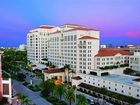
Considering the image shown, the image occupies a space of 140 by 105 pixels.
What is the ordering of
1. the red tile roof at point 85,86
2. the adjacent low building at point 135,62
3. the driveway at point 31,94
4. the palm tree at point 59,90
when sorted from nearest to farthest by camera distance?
the palm tree at point 59,90 < the driveway at point 31,94 < the red tile roof at point 85,86 < the adjacent low building at point 135,62

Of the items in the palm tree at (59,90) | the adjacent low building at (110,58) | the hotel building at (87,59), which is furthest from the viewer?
the adjacent low building at (110,58)


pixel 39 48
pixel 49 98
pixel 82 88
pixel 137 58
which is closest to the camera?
pixel 49 98

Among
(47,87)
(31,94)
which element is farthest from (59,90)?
(31,94)

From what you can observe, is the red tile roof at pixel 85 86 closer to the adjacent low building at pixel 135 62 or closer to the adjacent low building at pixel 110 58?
the adjacent low building at pixel 110 58

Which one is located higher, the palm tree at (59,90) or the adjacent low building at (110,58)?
the adjacent low building at (110,58)

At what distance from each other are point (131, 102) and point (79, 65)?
18.1 meters

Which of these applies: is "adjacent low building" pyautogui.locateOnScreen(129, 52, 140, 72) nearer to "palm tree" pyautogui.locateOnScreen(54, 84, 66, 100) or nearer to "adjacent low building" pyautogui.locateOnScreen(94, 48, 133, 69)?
"adjacent low building" pyautogui.locateOnScreen(94, 48, 133, 69)

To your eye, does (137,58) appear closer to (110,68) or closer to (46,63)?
(110,68)

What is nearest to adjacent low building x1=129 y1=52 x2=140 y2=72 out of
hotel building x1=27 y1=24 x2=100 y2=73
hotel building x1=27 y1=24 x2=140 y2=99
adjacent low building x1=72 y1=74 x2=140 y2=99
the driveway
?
hotel building x1=27 y1=24 x2=140 y2=99

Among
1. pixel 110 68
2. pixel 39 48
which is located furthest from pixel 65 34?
pixel 39 48

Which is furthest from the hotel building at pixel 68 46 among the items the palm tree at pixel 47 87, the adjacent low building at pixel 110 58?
the palm tree at pixel 47 87

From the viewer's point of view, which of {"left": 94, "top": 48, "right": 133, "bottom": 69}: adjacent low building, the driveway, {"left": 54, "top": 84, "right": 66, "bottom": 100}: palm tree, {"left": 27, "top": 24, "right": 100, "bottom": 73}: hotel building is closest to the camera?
{"left": 54, "top": 84, "right": 66, "bottom": 100}: palm tree

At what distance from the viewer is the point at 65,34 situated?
163 feet

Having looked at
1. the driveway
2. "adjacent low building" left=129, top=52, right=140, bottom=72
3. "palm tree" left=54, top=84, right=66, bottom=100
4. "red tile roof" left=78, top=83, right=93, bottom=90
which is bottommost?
the driveway
